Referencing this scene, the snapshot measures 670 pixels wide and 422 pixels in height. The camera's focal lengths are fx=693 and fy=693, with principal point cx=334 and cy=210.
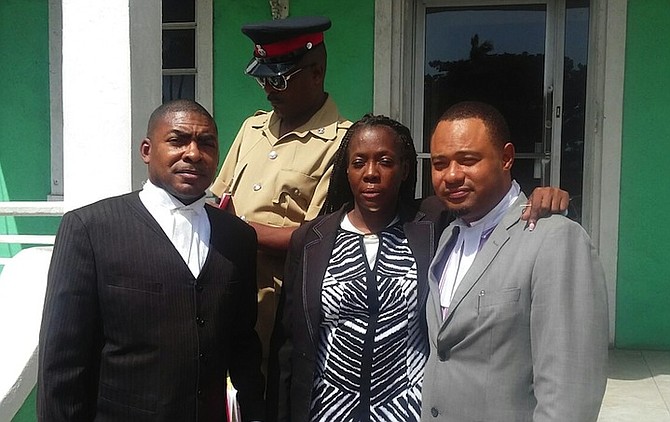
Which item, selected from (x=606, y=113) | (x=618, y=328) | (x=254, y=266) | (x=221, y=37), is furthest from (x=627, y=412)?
(x=221, y=37)

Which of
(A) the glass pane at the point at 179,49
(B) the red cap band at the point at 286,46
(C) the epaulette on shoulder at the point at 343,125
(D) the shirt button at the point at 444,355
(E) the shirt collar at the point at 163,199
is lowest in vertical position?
(D) the shirt button at the point at 444,355

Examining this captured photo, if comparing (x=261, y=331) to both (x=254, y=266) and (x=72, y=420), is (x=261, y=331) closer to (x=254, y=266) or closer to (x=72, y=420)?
(x=254, y=266)

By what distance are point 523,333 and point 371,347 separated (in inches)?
18.4

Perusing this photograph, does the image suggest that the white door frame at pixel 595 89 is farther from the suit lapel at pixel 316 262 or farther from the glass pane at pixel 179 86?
the suit lapel at pixel 316 262

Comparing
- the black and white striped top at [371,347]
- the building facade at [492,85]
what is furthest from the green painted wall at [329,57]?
the black and white striped top at [371,347]

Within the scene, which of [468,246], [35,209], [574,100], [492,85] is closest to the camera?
[468,246]

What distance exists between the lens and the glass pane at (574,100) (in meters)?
5.15

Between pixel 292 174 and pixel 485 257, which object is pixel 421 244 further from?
pixel 292 174

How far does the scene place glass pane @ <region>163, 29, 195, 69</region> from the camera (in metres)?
5.64

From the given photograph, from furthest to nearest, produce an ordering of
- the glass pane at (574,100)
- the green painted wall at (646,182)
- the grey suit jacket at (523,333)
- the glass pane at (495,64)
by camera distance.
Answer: the glass pane at (495,64) → the glass pane at (574,100) → the green painted wall at (646,182) → the grey suit jacket at (523,333)

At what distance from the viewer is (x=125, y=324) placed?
1.80 meters

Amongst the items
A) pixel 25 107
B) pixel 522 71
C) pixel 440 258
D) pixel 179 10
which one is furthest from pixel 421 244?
pixel 25 107

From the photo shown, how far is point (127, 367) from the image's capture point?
1.81 m

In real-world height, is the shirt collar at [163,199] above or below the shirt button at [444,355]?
above
